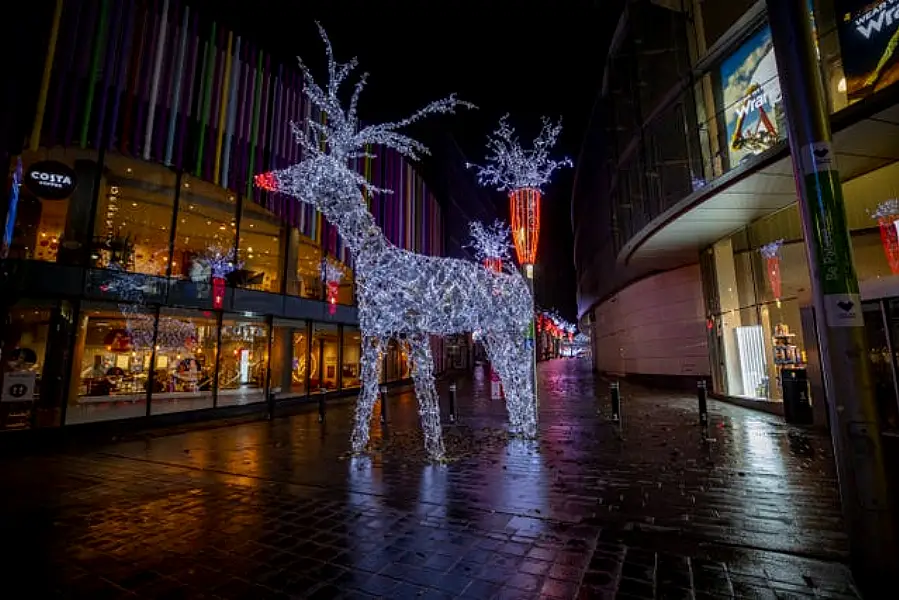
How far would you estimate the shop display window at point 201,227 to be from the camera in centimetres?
1369

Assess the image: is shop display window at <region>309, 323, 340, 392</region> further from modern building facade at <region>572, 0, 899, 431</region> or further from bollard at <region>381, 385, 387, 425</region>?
modern building facade at <region>572, 0, 899, 431</region>

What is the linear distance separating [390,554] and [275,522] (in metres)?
1.48

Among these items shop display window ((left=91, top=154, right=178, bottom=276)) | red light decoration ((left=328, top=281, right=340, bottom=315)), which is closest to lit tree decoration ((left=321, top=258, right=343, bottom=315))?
red light decoration ((left=328, top=281, right=340, bottom=315))

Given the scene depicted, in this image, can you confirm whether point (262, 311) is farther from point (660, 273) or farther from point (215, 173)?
point (660, 273)

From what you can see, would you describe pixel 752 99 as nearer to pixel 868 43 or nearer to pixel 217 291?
pixel 868 43

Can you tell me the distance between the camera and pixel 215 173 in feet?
45.3

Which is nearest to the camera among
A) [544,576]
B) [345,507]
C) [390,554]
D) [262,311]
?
[544,576]

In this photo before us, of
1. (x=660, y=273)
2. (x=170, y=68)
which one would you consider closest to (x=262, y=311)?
(x=170, y=68)

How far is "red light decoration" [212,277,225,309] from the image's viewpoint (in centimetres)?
1383

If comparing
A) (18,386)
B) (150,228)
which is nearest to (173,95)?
(150,228)

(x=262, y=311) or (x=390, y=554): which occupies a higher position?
(x=262, y=311)

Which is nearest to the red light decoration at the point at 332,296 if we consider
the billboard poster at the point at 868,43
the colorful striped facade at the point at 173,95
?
the colorful striped facade at the point at 173,95

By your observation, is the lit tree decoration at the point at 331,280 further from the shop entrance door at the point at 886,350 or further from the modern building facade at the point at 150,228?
the shop entrance door at the point at 886,350

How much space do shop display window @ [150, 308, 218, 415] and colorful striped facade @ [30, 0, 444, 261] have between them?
4350mm
